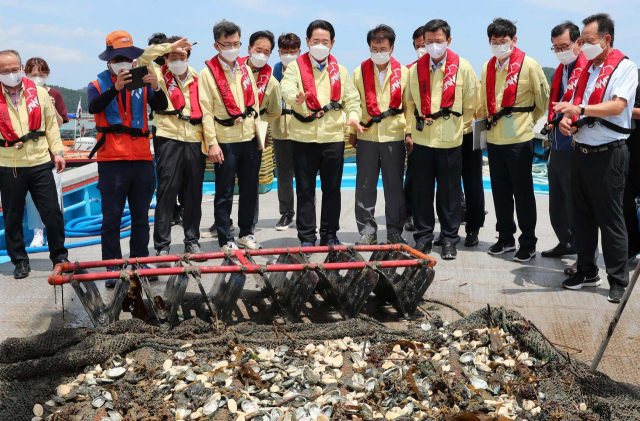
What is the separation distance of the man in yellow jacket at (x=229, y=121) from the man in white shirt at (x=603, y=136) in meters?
2.75

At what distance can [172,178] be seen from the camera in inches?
213

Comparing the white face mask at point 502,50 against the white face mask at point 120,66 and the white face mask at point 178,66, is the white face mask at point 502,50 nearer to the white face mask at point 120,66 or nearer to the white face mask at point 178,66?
the white face mask at point 178,66

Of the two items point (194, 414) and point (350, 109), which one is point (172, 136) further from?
point (194, 414)

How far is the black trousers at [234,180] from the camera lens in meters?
5.60

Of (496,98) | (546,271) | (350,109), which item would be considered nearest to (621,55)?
(496,98)

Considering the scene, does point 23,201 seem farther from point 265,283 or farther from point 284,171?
point 284,171

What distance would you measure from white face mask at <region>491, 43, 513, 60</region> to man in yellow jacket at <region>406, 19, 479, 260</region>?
0.88 feet

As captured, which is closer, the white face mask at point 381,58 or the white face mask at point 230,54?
the white face mask at point 230,54

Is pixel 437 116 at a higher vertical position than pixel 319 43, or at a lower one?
lower

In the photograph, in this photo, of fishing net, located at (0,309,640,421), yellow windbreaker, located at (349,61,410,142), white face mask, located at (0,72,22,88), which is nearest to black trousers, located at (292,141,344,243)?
yellow windbreaker, located at (349,61,410,142)

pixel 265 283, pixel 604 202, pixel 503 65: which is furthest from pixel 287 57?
pixel 604 202

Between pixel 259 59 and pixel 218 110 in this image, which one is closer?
pixel 218 110

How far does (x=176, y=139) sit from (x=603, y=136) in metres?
3.47

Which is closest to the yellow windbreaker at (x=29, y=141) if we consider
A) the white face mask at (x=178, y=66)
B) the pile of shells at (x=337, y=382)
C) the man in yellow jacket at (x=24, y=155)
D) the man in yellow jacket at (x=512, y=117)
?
the man in yellow jacket at (x=24, y=155)
